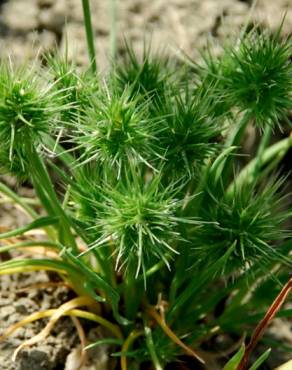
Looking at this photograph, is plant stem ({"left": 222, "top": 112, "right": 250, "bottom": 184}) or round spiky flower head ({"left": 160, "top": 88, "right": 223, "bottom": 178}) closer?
round spiky flower head ({"left": 160, "top": 88, "right": 223, "bottom": 178})

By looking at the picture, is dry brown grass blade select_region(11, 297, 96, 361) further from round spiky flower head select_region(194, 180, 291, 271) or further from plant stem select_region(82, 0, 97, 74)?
plant stem select_region(82, 0, 97, 74)

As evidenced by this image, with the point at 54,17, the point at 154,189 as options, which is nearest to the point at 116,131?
the point at 154,189

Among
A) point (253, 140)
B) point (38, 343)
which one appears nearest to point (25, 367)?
point (38, 343)

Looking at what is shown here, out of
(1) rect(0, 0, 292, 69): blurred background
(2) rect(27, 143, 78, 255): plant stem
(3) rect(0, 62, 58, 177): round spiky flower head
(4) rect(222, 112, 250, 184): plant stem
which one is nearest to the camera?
(3) rect(0, 62, 58, 177): round spiky flower head

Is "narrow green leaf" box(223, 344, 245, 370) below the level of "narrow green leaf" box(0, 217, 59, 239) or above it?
below

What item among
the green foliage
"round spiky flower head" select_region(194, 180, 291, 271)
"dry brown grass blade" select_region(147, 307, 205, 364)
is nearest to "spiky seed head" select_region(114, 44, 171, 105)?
the green foliage

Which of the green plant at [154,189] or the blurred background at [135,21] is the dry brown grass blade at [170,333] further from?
the blurred background at [135,21]

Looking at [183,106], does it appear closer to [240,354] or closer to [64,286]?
[240,354]
